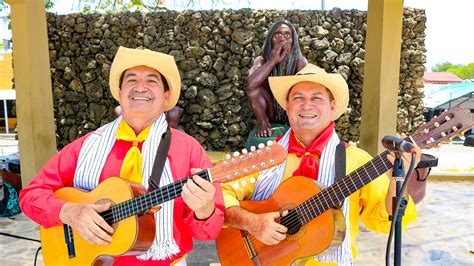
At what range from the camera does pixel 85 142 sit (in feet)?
5.97

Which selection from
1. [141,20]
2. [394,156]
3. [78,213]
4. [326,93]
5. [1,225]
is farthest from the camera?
[141,20]

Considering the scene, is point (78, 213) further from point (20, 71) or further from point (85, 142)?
point (20, 71)

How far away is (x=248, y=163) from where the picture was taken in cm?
147

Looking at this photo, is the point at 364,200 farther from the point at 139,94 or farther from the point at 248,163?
the point at 139,94

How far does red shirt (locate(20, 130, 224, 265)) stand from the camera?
1702mm

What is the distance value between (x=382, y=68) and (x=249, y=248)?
2678 millimetres

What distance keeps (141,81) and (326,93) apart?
0.83 meters

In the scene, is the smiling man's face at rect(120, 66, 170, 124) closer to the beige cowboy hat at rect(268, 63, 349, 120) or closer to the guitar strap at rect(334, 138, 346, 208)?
the beige cowboy hat at rect(268, 63, 349, 120)

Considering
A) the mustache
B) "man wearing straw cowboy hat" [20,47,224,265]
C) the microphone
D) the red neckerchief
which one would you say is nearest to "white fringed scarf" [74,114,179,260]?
"man wearing straw cowboy hat" [20,47,224,265]

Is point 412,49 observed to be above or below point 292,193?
above

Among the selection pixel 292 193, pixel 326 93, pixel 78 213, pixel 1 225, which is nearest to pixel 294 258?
pixel 292 193

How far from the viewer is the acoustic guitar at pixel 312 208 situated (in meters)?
1.45

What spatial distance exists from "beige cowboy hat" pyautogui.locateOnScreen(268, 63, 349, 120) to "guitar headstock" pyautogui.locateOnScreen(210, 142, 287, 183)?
0.44 meters

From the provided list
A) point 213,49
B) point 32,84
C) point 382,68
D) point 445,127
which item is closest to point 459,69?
point 213,49
